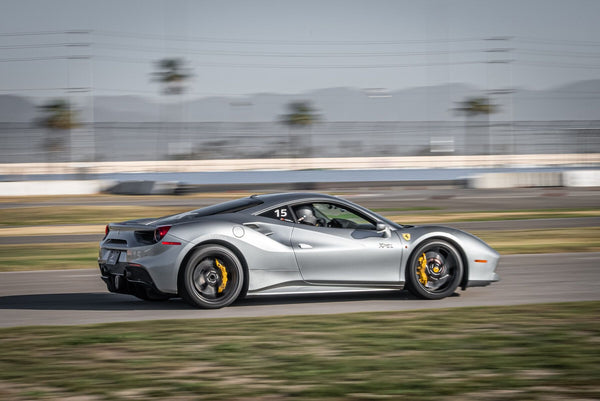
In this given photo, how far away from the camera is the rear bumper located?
7855 millimetres

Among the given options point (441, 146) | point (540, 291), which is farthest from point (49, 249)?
point (441, 146)

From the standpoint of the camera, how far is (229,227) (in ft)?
26.4

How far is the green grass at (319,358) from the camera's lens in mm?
4855

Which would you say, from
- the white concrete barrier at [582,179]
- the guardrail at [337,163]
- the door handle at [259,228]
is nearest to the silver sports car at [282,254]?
the door handle at [259,228]

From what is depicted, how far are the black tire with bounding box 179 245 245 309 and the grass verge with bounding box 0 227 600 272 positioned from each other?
5194 millimetres

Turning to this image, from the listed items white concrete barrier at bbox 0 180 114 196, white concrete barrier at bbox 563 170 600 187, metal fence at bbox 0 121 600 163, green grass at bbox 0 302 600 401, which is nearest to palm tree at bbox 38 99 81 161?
metal fence at bbox 0 121 600 163

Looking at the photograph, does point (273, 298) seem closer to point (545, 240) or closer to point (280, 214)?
point (280, 214)

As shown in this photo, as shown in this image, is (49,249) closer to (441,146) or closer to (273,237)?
(273,237)

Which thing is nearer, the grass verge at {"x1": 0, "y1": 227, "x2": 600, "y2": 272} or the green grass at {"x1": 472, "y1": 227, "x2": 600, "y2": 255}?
the grass verge at {"x1": 0, "y1": 227, "x2": 600, "y2": 272}

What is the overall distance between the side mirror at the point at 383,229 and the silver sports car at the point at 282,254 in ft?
0.04

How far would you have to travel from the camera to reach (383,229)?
855 centimetres

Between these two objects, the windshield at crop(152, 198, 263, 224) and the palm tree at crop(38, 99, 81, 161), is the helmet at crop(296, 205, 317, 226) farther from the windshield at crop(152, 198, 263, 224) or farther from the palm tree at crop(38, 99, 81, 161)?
the palm tree at crop(38, 99, 81, 161)

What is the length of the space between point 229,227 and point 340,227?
1.26 meters

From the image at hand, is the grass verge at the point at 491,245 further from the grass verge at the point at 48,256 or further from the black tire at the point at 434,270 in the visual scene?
the black tire at the point at 434,270
